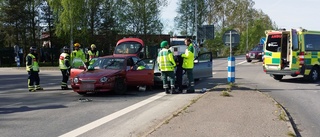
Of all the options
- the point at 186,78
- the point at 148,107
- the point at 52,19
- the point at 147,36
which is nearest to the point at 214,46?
the point at 147,36

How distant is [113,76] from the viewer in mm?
12734

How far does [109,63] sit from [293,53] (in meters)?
8.05

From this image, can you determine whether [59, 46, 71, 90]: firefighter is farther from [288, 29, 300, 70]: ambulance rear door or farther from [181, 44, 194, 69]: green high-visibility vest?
[288, 29, 300, 70]: ambulance rear door

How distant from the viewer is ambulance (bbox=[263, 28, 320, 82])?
1656cm

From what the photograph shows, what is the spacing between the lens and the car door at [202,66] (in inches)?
609

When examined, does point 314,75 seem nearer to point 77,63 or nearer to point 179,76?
point 179,76

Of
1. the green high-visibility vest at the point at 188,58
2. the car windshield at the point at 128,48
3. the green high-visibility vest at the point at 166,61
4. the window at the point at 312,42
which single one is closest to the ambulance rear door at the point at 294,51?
the window at the point at 312,42

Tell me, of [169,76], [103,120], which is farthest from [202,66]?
[103,120]

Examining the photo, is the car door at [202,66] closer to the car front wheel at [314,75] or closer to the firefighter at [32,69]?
the car front wheel at [314,75]

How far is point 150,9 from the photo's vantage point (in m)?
44.4

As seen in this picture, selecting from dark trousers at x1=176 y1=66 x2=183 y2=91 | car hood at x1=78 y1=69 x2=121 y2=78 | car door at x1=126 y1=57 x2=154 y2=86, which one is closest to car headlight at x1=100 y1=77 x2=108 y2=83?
car hood at x1=78 y1=69 x2=121 y2=78

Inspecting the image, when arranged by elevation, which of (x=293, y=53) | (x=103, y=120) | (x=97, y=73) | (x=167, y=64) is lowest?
(x=103, y=120)

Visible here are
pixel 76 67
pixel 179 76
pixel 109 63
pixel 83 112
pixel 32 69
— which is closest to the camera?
pixel 83 112

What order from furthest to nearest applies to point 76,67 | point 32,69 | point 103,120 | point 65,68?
1. point 65,68
2. point 76,67
3. point 32,69
4. point 103,120
